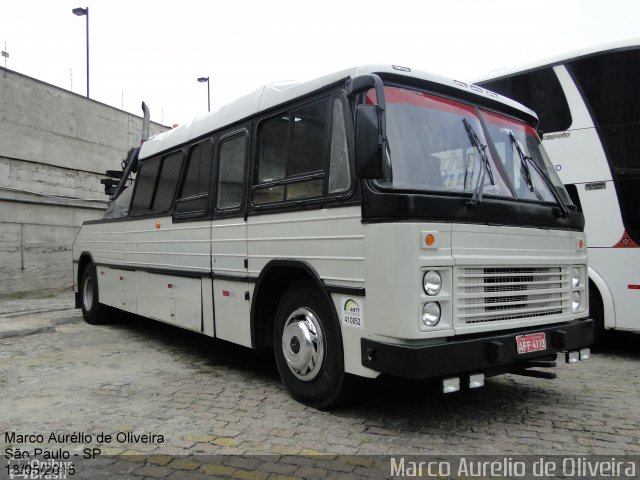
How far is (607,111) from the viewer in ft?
22.6

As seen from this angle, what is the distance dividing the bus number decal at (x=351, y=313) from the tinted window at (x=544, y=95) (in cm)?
474

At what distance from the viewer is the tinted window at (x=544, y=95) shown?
730cm

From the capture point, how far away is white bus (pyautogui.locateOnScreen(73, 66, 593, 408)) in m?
3.76

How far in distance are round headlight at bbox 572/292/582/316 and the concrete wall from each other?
40.5 ft

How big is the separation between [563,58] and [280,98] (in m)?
4.44

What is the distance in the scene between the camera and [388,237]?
375 centimetres

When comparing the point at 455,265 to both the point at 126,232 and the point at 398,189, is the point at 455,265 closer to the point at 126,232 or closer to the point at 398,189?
the point at 398,189

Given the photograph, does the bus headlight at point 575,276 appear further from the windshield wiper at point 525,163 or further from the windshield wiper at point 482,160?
the windshield wiper at point 482,160

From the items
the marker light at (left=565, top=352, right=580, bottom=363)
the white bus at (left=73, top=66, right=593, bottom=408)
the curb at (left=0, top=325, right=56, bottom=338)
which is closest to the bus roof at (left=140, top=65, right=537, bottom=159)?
the white bus at (left=73, top=66, right=593, bottom=408)

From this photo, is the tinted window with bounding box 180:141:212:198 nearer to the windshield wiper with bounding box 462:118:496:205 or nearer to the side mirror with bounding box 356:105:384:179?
the side mirror with bounding box 356:105:384:179

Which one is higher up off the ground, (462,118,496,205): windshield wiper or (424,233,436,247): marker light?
(462,118,496,205): windshield wiper

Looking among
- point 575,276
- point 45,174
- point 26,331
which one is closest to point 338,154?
point 575,276

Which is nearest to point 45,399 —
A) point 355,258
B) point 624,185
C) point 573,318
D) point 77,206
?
point 355,258

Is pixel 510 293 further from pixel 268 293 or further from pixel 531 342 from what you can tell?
pixel 268 293
